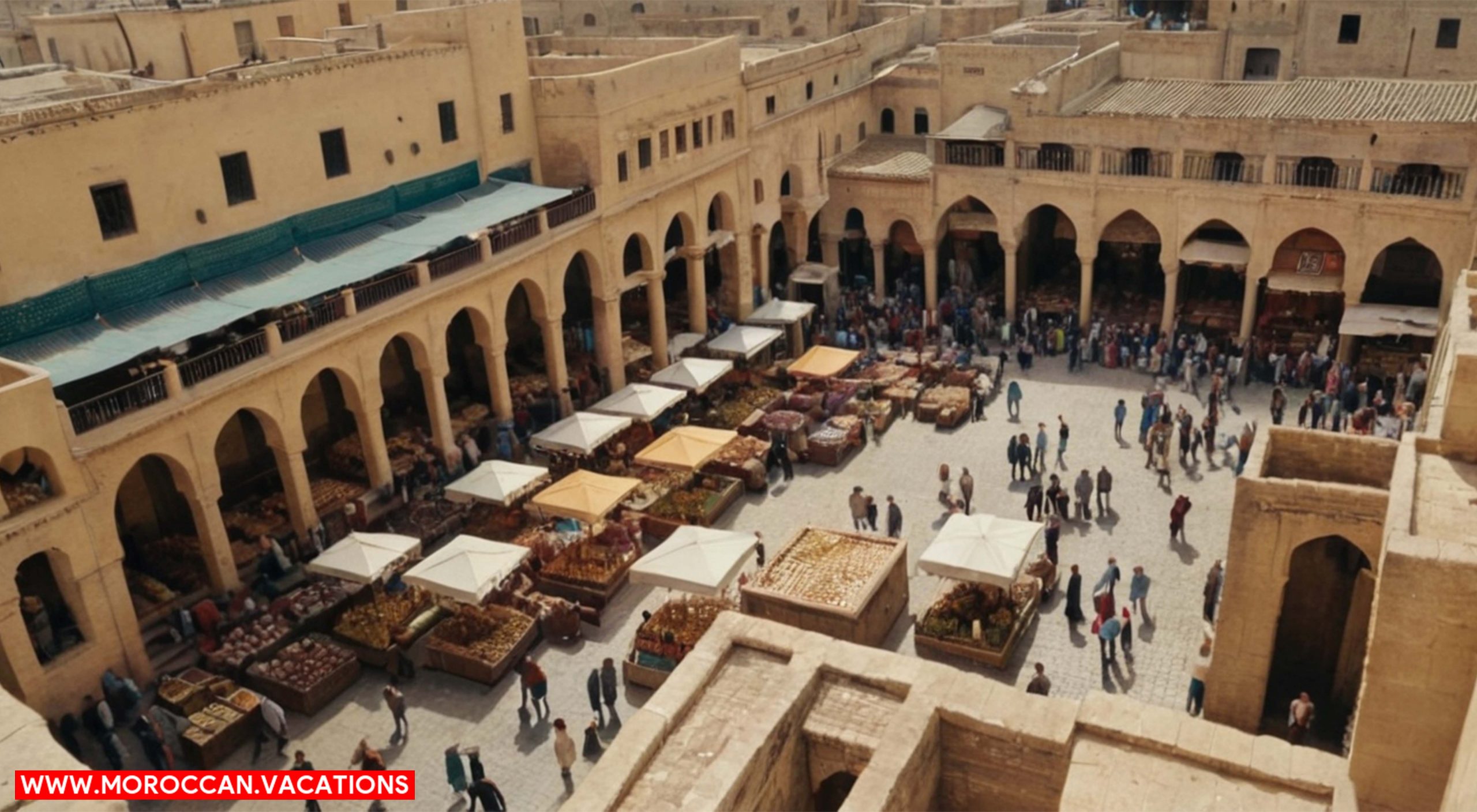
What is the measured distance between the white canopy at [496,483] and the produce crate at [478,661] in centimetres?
331

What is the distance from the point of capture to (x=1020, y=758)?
12180 millimetres

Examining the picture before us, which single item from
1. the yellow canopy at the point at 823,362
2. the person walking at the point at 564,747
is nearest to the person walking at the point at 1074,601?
the person walking at the point at 564,747

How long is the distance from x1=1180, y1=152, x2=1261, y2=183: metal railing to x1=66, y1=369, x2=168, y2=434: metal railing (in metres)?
23.7

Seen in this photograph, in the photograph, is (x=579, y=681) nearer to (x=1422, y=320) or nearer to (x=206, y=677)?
(x=206, y=677)

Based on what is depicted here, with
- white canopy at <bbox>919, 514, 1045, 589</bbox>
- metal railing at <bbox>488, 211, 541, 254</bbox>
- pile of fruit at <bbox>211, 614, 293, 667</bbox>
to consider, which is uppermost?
metal railing at <bbox>488, 211, 541, 254</bbox>

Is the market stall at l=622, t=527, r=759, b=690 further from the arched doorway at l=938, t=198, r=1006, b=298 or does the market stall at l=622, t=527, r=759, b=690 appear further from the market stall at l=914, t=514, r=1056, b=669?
the arched doorway at l=938, t=198, r=1006, b=298

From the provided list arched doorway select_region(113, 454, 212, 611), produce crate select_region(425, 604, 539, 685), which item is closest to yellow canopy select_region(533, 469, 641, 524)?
produce crate select_region(425, 604, 539, 685)

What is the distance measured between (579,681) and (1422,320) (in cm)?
2092

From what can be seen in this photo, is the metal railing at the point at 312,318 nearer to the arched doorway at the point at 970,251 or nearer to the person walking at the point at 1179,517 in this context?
the person walking at the point at 1179,517

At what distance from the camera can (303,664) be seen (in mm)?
18297

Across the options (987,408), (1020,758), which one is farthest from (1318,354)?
(1020,758)

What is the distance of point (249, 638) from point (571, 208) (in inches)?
457

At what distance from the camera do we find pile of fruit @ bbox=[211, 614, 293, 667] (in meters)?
18.3

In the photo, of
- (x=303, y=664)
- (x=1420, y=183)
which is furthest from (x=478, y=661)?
(x=1420, y=183)
